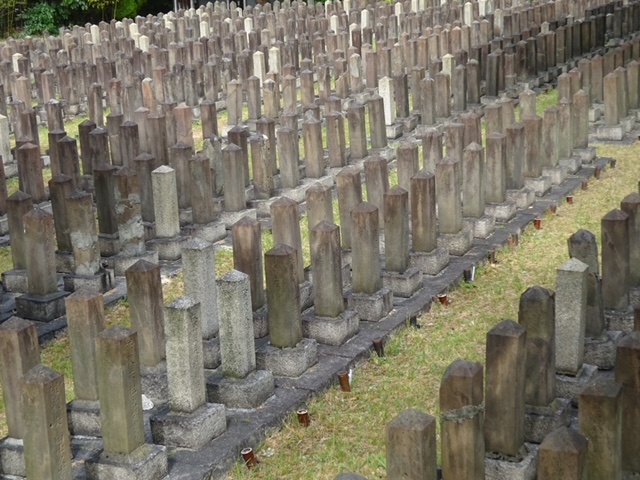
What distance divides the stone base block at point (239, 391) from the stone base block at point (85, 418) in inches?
23.8

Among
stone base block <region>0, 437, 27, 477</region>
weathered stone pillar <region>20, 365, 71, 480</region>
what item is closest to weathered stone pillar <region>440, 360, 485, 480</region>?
weathered stone pillar <region>20, 365, 71, 480</region>

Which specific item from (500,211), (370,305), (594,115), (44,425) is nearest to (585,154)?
(594,115)

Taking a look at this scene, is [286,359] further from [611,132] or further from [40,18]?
A: [40,18]

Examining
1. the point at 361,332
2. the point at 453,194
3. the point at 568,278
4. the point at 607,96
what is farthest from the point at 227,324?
the point at 607,96

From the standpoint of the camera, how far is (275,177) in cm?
992

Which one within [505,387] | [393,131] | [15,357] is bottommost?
[505,387]

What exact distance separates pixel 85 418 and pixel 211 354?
86cm

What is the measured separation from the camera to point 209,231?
8734 millimetres

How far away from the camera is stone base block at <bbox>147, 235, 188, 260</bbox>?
Answer: 8322mm

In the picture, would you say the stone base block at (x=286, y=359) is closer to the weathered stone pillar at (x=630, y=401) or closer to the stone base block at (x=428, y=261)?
the stone base block at (x=428, y=261)

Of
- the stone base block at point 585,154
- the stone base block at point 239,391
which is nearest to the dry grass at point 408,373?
the stone base block at point 239,391

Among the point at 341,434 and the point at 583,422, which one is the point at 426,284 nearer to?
the point at 341,434

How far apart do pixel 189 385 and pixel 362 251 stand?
1872 mm

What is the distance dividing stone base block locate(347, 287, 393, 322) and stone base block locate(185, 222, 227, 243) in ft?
6.90
